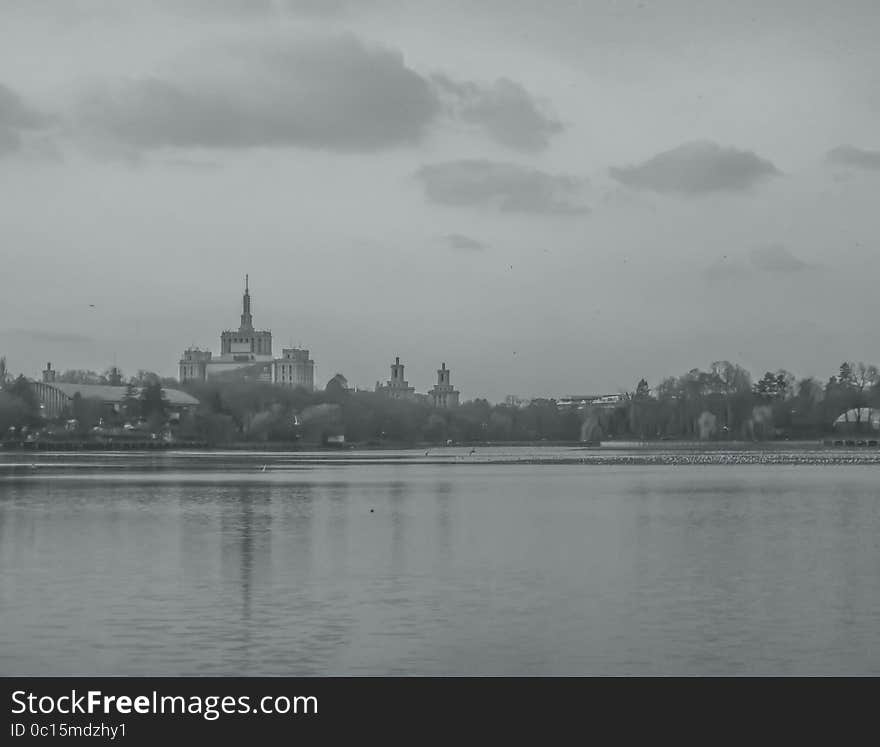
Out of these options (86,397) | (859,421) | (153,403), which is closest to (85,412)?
(153,403)

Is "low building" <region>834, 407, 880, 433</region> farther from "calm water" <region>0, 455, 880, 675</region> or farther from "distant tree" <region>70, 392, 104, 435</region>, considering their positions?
"calm water" <region>0, 455, 880, 675</region>

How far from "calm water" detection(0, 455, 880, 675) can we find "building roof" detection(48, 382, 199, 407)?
404 feet

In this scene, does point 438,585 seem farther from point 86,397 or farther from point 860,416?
point 860,416

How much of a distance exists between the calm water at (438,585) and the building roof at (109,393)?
123 m

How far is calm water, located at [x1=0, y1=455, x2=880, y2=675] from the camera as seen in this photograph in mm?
16906

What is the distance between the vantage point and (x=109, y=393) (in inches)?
7106

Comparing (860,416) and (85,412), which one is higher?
(85,412)

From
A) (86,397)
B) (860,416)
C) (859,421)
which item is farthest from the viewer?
(860,416)

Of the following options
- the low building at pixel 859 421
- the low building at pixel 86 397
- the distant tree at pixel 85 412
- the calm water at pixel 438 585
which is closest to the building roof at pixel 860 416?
the low building at pixel 859 421

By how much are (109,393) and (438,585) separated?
16274 cm

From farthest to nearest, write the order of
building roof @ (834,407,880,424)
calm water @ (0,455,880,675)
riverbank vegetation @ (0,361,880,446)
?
building roof @ (834,407,880,424) → riverbank vegetation @ (0,361,880,446) → calm water @ (0,455,880,675)

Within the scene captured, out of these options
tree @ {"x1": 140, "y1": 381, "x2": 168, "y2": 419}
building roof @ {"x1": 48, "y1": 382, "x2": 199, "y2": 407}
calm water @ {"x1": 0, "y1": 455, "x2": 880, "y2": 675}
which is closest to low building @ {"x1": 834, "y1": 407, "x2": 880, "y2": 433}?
building roof @ {"x1": 48, "y1": 382, "x2": 199, "y2": 407}
